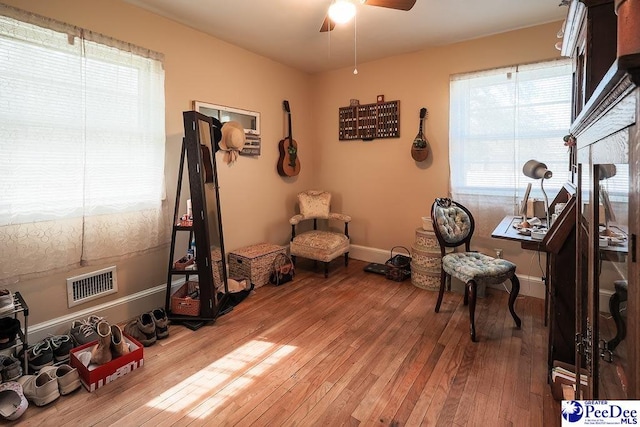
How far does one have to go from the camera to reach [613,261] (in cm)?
73

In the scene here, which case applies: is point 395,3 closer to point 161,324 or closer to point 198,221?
point 198,221

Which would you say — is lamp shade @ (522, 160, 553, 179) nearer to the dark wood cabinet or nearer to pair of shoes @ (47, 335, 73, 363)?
the dark wood cabinet

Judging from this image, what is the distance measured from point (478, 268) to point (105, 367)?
253cm

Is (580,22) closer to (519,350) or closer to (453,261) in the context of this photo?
(453,261)

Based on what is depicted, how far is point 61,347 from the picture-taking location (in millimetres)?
2061

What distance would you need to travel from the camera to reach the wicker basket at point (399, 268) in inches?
138

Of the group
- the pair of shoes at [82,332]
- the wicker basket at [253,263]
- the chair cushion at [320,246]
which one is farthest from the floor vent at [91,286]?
the chair cushion at [320,246]

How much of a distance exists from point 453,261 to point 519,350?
29.1 inches

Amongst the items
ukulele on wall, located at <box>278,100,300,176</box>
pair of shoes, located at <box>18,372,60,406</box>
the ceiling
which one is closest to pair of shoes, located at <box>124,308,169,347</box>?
pair of shoes, located at <box>18,372,60,406</box>

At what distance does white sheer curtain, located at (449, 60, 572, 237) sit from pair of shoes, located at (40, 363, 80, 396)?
3.40m

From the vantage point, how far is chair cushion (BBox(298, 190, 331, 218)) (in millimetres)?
3986

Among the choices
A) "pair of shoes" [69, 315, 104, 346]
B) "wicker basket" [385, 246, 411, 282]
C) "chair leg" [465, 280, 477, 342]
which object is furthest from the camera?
"wicker basket" [385, 246, 411, 282]

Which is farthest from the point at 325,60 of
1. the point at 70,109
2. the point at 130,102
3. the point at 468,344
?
the point at 468,344

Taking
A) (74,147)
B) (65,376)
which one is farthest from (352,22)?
(65,376)
